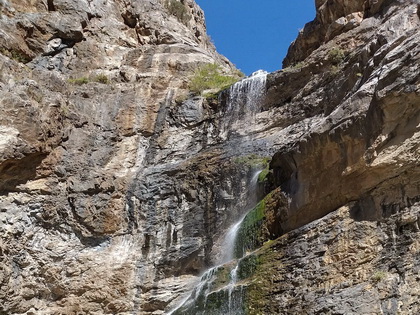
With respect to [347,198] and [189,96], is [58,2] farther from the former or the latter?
[347,198]

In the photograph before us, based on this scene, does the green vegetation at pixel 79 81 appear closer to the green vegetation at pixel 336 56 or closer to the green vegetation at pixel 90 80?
the green vegetation at pixel 90 80

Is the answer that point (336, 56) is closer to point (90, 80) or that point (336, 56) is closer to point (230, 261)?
point (230, 261)

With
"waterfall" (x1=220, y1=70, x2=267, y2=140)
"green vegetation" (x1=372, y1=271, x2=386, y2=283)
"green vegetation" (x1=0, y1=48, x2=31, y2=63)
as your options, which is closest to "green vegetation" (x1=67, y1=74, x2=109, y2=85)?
"green vegetation" (x1=0, y1=48, x2=31, y2=63)

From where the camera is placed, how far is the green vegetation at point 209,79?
20.2 metres

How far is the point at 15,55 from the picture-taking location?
20.4m

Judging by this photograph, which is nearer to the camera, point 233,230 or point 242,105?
point 233,230

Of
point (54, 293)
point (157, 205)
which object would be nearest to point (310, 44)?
point (157, 205)

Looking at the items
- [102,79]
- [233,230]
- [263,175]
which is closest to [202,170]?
[263,175]

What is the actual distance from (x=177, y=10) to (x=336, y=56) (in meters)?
13.8

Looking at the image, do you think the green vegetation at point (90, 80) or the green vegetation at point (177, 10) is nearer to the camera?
the green vegetation at point (90, 80)

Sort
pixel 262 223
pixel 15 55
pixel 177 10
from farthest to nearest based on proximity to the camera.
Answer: pixel 177 10
pixel 15 55
pixel 262 223

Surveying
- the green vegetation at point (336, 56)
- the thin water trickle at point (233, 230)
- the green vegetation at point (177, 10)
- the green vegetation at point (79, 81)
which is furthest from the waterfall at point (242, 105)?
the green vegetation at point (177, 10)

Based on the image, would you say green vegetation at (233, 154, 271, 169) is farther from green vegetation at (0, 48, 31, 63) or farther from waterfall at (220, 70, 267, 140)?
green vegetation at (0, 48, 31, 63)

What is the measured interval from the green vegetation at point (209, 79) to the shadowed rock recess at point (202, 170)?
1.54 feet
